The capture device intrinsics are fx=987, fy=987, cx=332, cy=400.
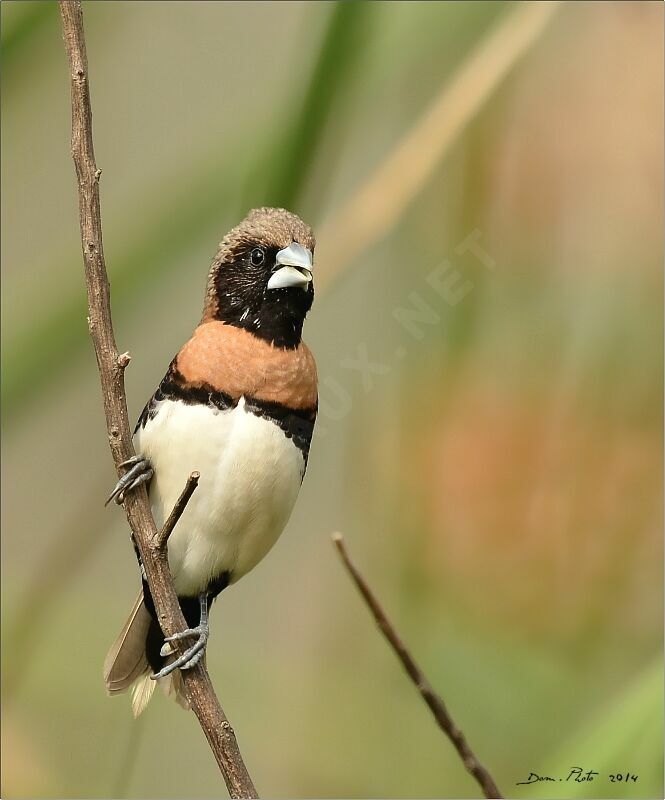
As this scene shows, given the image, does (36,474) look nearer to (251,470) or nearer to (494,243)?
(251,470)

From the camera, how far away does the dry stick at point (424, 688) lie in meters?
0.87

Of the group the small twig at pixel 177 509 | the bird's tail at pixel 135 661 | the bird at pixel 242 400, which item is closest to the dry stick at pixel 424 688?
the small twig at pixel 177 509

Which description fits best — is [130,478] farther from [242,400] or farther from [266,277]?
[266,277]

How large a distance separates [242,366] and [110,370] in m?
0.28

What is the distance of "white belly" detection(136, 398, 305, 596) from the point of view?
1.41 metres

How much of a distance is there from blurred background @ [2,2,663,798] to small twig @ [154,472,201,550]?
0.96 feet

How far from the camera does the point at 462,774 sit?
1.86 metres

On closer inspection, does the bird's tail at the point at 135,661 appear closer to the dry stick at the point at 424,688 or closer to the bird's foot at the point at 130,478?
the bird's foot at the point at 130,478

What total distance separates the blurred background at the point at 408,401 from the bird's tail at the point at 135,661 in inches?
4.1

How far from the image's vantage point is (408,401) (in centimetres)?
174

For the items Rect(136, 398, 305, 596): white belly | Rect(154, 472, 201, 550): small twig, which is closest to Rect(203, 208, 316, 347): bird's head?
Rect(136, 398, 305, 596): white belly

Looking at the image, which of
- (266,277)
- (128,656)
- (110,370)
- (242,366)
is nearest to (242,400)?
(242,366)

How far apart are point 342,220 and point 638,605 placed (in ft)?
2.96

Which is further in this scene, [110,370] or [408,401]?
[408,401]
